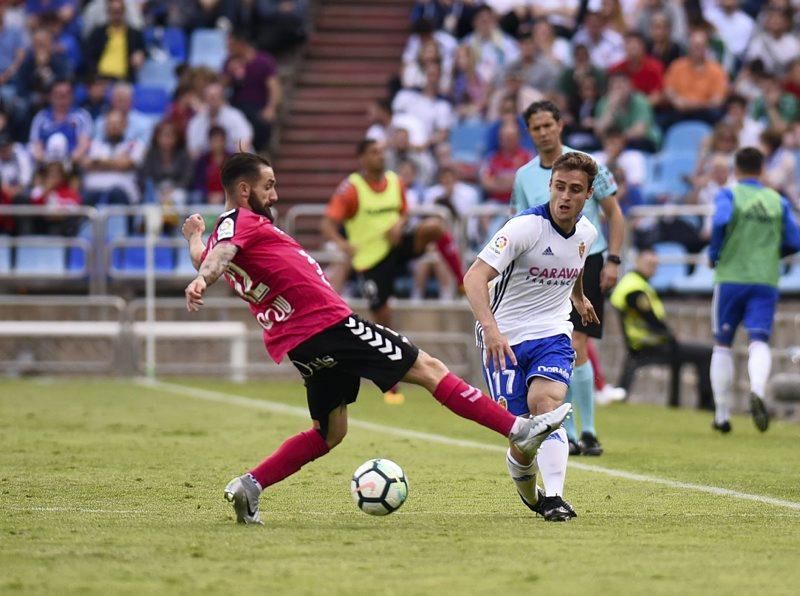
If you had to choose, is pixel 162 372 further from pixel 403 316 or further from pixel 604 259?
pixel 604 259

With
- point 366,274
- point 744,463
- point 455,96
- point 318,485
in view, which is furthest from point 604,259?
point 455,96

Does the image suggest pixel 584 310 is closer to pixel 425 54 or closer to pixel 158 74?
pixel 425 54

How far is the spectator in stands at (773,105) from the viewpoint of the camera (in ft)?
72.7

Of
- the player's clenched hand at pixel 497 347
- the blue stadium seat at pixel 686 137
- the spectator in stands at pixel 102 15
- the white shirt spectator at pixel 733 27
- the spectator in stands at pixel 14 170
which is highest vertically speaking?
the white shirt spectator at pixel 733 27

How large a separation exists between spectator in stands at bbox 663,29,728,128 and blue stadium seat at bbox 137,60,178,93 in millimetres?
7355

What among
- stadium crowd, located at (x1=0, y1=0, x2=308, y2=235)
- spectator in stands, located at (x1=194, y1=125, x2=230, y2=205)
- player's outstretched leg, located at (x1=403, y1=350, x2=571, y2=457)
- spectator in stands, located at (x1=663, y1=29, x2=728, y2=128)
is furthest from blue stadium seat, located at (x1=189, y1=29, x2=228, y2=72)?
player's outstretched leg, located at (x1=403, y1=350, x2=571, y2=457)

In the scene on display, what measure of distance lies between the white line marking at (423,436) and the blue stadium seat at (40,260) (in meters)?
1.94

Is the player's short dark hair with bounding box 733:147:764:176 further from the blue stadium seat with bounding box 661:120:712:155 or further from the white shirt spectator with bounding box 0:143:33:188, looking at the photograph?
the white shirt spectator with bounding box 0:143:33:188

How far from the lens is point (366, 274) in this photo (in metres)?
17.8

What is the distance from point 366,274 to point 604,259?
585 cm

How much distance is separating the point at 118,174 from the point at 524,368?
1468 centimetres

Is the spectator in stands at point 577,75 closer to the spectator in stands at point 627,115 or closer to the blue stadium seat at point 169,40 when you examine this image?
the spectator in stands at point 627,115

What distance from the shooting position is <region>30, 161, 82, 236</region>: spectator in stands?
21359 millimetres

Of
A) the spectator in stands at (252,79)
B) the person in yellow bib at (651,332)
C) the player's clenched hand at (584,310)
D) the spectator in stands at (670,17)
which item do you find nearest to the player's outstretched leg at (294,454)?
the player's clenched hand at (584,310)
